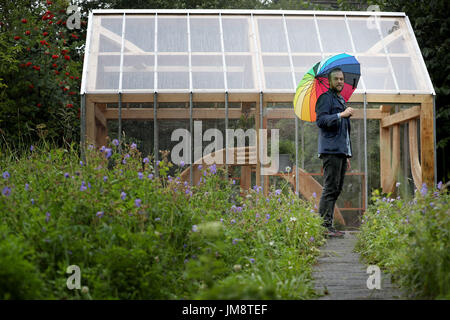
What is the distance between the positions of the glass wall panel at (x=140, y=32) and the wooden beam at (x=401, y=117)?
4.13 meters

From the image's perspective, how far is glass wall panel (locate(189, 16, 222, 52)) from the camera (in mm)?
8812

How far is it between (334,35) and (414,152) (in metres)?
2.40

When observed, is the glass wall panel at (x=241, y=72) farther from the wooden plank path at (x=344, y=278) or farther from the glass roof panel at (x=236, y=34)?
the wooden plank path at (x=344, y=278)

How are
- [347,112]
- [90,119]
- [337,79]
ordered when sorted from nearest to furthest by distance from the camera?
1. [347,112]
2. [337,79]
3. [90,119]

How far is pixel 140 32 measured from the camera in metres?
9.01

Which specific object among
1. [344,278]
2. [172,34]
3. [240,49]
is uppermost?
[172,34]

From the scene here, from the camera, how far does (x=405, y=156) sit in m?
8.96

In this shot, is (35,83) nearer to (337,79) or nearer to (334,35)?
(334,35)

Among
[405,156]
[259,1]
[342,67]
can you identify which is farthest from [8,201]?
[259,1]

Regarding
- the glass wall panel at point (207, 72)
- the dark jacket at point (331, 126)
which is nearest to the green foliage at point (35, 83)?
the glass wall panel at point (207, 72)

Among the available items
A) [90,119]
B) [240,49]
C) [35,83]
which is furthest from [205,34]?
[35,83]

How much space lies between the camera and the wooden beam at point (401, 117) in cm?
841

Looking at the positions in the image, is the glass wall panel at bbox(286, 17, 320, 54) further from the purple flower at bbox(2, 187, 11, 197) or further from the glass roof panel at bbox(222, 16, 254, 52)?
the purple flower at bbox(2, 187, 11, 197)

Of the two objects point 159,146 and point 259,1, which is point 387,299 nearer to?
point 159,146
